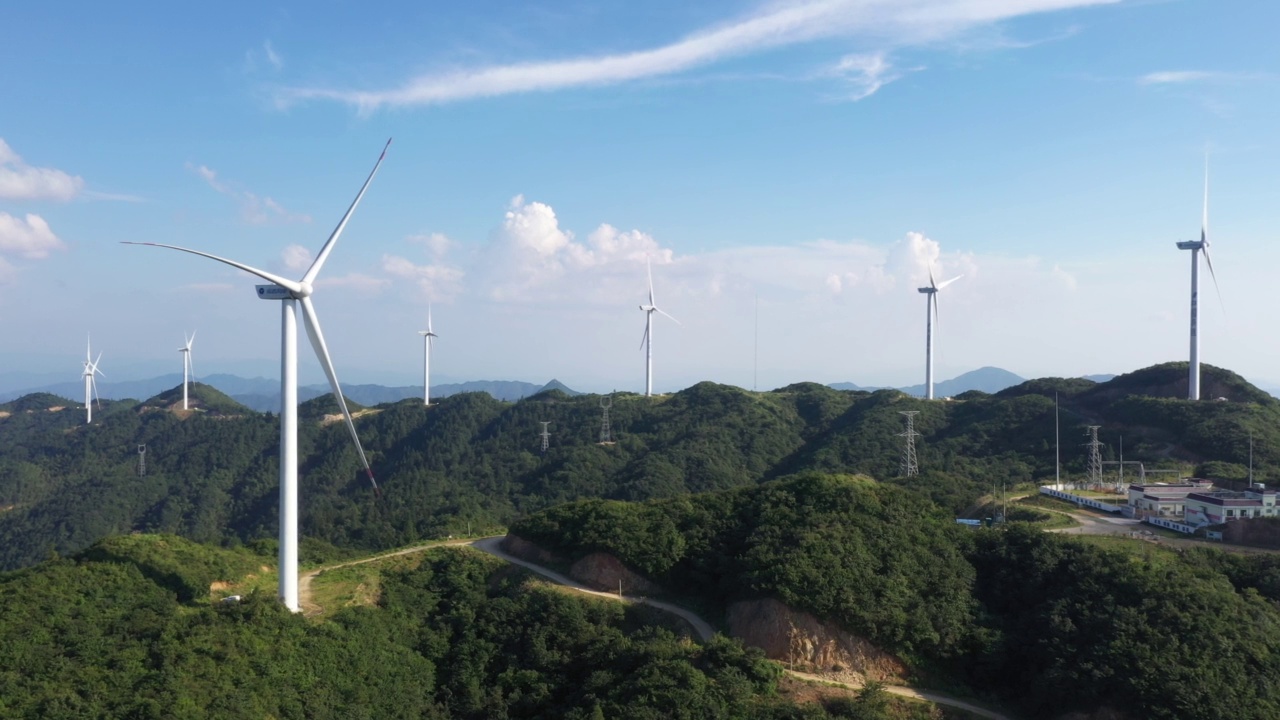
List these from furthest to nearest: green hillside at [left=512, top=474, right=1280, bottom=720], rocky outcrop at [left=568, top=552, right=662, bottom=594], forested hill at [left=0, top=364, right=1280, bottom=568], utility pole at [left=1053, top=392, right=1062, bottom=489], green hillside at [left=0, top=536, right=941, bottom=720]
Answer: forested hill at [left=0, top=364, right=1280, bottom=568] → utility pole at [left=1053, top=392, right=1062, bottom=489] → rocky outcrop at [left=568, top=552, right=662, bottom=594] → green hillside at [left=512, top=474, right=1280, bottom=720] → green hillside at [left=0, top=536, right=941, bottom=720]

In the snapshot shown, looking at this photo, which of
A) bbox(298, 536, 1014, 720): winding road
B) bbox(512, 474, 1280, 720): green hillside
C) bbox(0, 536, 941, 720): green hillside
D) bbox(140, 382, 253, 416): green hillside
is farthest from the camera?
bbox(140, 382, 253, 416): green hillside

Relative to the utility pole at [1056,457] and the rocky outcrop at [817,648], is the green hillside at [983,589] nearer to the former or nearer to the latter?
the rocky outcrop at [817,648]

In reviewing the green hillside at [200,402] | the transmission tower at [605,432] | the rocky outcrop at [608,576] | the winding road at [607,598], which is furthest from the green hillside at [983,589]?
the green hillside at [200,402]

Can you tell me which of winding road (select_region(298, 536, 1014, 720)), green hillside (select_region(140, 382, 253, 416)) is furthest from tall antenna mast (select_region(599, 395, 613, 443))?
green hillside (select_region(140, 382, 253, 416))

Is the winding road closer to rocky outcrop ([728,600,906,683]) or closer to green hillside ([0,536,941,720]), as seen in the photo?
rocky outcrop ([728,600,906,683])

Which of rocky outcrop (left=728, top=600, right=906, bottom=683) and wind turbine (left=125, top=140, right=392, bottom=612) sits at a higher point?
wind turbine (left=125, top=140, right=392, bottom=612)

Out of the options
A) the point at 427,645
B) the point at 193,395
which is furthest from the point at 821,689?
the point at 193,395
